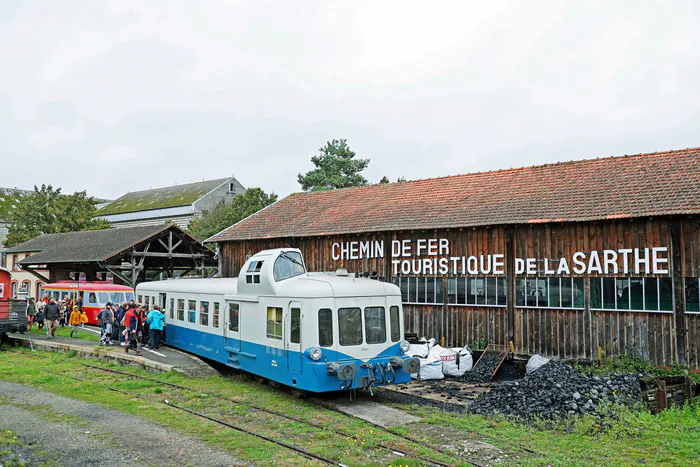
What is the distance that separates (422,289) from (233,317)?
22.8 ft

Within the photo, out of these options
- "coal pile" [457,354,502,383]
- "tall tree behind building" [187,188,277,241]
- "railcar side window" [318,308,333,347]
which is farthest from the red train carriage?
"railcar side window" [318,308,333,347]

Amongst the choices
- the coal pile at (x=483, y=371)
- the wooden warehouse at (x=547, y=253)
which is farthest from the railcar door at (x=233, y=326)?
the coal pile at (x=483, y=371)

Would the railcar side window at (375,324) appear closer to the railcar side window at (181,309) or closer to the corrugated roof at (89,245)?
the railcar side window at (181,309)

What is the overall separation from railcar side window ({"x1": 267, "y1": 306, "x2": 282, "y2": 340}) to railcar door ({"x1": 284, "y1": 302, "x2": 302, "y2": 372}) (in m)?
0.29

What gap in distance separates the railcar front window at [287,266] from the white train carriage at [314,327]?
0.07 ft

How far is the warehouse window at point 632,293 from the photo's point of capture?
1409 cm

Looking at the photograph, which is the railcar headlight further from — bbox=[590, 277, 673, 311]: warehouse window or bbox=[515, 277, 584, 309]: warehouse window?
bbox=[590, 277, 673, 311]: warehouse window

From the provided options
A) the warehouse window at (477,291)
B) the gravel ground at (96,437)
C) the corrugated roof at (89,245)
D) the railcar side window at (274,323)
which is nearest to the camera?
the gravel ground at (96,437)

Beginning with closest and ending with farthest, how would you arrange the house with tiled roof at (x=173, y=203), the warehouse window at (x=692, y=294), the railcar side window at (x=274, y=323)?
the railcar side window at (x=274, y=323) < the warehouse window at (x=692, y=294) < the house with tiled roof at (x=173, y=203)

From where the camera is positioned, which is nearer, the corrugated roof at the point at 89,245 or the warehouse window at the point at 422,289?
the warehouse window at the point at 422,289

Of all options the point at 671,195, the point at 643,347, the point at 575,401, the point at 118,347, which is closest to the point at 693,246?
the point at 671,195

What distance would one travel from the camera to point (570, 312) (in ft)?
51.1

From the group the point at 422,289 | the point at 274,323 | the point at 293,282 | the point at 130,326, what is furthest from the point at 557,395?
the point at 130,326

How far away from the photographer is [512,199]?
17906 millimetres
